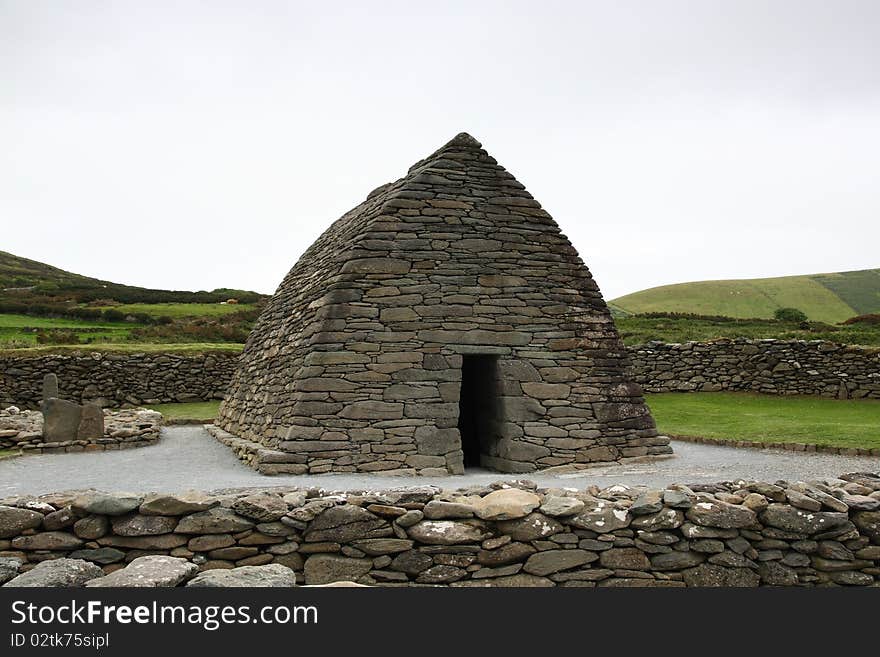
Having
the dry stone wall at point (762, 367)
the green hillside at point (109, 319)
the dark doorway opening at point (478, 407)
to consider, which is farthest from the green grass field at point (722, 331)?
the green hillside at point (109, 319)

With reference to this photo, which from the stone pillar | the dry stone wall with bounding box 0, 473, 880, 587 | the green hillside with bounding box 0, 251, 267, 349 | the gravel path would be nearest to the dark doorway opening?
the gravel path

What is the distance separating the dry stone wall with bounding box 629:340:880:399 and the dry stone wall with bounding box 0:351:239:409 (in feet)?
48.9

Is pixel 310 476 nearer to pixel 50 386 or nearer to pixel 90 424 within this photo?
pixel 90 424

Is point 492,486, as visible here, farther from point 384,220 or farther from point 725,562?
point 384,220

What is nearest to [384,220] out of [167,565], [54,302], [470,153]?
[470,153]

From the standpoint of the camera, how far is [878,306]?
56.2 meters

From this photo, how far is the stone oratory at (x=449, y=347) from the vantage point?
1068 centimetres

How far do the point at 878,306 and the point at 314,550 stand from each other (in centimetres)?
6290

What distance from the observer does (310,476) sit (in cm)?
1006

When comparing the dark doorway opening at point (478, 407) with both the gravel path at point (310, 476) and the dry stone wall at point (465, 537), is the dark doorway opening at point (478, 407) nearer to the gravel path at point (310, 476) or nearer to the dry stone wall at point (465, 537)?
the gravel path at point (310, 476)

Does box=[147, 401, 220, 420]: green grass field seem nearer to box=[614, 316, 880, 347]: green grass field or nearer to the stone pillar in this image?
the stone pillar

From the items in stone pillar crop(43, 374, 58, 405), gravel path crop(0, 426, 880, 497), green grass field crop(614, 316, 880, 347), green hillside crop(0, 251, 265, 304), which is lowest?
gravel path crop(0, 426, 880, 497)

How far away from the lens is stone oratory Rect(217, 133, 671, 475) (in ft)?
35.0

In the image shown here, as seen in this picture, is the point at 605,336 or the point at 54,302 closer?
the point at 605,336
